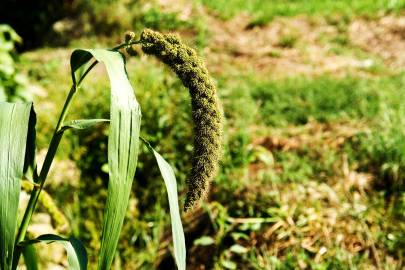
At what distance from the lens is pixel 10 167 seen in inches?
40.6

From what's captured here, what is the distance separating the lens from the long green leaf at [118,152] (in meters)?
1.05

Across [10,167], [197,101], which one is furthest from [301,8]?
[10,167]

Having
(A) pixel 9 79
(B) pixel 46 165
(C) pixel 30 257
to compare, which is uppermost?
(A) pixel 9 79

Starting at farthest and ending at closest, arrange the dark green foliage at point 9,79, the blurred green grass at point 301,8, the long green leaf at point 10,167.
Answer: the blurred green grass at point 301,8 → the dark green foliage at point 9,79 → the long green leaf at point 10,167

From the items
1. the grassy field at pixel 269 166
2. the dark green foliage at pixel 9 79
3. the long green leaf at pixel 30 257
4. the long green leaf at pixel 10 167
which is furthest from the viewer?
the dark green foliage at pixel 9 79

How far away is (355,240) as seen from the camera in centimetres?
244

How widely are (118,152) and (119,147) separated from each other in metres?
0.01

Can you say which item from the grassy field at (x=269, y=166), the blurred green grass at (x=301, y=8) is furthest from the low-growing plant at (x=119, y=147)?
the blurred green grass at (x=301, y=8)

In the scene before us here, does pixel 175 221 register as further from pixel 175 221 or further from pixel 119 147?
pixel 119 147

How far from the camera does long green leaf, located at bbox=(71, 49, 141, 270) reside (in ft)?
3.44

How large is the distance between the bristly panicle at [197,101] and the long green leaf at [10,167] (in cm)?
33

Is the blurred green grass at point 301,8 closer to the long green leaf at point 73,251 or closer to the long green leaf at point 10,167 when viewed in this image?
the long green leaf at point 73,251

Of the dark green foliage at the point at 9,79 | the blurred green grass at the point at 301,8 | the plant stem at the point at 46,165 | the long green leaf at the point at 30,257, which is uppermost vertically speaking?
the blurred green grass at the point at 301,8

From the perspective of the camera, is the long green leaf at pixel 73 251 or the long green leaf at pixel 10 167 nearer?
the long green leaf at pixel 10 167
